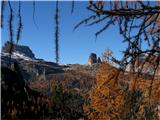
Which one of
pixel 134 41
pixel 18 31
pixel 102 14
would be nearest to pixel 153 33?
pixel 134 41

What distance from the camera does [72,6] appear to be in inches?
95.7

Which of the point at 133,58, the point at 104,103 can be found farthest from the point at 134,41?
the point at 104,103

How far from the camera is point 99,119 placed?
112 feet

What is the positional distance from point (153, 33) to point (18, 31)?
1112 mm

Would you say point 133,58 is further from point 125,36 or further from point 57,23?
point 57,23

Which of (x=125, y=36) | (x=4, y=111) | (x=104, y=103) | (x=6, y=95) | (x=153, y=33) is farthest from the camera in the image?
(x=104, y=103)

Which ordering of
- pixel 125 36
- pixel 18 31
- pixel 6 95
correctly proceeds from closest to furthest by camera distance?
pixel 18 31
pixel 125 36
pixel 6 95

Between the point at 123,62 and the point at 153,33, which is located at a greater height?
the point at 153,33

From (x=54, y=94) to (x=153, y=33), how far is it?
30356 mm

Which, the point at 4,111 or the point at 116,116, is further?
the point at 116,116

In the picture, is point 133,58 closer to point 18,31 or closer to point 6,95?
point 18,31

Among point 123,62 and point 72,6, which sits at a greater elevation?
point 72,6

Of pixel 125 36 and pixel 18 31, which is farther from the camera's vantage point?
pixel 125 36

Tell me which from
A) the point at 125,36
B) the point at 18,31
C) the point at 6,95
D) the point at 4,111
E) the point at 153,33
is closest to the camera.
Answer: the point at 18,31
